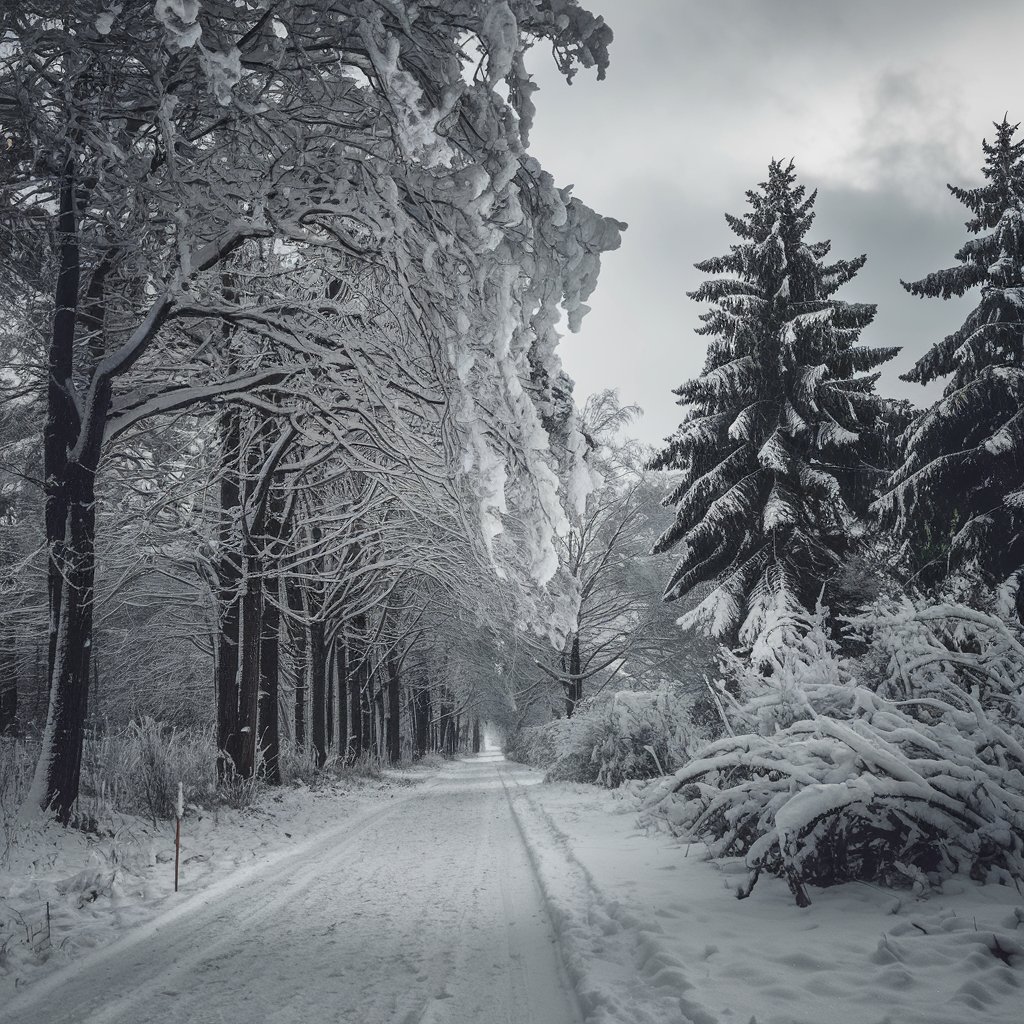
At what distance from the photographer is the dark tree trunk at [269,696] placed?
12335 millimetres

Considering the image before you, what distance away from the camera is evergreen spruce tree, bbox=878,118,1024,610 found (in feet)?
44.4

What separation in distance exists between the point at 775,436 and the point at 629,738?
7973 millimetres

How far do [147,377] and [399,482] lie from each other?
3957 millimetres

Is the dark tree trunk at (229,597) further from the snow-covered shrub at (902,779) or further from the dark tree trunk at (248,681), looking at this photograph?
the snow-covered shrub at (902,779)

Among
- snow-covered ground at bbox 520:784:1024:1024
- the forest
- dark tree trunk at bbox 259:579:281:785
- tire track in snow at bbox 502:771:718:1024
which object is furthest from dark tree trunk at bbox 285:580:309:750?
snow-covered ground at bbox 520:784:1024:1024

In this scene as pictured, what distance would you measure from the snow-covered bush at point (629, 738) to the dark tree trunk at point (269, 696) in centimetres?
577

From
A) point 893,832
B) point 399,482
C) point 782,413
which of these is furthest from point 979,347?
point 893,832

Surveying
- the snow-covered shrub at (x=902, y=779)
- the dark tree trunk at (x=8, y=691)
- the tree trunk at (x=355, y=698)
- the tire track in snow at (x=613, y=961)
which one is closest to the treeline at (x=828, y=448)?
the snow-covered shrub at (x=902, y=779)

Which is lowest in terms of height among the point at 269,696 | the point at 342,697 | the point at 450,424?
the point at 342,697

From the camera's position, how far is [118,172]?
589 centimetres

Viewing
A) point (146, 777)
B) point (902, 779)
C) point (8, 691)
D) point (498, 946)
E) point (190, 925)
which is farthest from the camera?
point (8, 691)

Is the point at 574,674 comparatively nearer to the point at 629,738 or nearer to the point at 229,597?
the point at 629,738

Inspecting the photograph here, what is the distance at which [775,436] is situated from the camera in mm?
15453

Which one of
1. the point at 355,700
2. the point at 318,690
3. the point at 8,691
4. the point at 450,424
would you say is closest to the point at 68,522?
the point at 450,424
